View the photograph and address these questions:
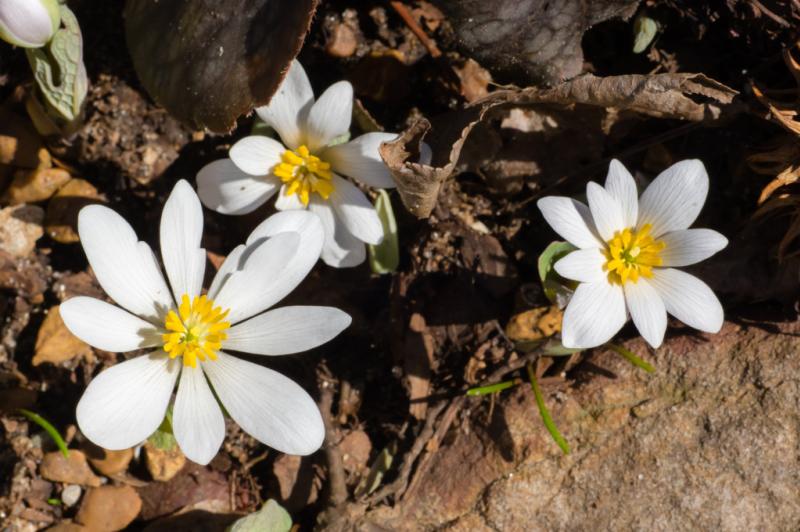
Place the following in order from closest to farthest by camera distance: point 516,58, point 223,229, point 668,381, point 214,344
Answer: point 214,344 → point 516,58 → point 668,381 → point 223,229

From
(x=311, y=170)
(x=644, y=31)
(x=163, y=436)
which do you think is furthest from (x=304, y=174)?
(x=644, y=31)

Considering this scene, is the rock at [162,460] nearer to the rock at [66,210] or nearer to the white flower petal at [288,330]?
the white flower petal at [288,330]

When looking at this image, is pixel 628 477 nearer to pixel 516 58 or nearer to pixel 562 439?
pixel 562 439

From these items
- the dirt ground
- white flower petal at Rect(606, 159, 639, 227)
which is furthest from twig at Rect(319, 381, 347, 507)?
white flower petal at Rect(606, 159, 639, 227)

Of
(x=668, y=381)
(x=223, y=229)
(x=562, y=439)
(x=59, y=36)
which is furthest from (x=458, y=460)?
(x=59, y=36)

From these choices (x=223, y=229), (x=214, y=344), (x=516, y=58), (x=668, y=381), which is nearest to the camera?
(x=214, y=344)

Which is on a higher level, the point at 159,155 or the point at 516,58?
the point at 516,58

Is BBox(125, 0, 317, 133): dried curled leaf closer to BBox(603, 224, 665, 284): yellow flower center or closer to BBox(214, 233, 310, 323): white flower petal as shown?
BBox(214, 233, 310, 323): white flower petal

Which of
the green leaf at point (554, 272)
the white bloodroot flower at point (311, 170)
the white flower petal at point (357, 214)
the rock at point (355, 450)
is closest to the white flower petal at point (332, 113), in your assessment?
the white bloodroot flower at point (311, 170)
